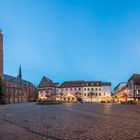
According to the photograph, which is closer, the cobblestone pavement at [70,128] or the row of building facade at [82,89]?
the cobblestone pavement at [70,128]

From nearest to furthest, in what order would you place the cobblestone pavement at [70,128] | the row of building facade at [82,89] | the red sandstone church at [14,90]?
the cobblestone pavement at [70,128]
the red sandstone church at [14,90]
the row of building facade at [82,89]

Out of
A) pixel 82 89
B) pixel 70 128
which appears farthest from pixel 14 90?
pixel 70 128

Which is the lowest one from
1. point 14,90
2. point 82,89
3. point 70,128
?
point 70,128

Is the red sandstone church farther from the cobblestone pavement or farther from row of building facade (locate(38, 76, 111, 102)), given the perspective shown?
the cobblestone pavement

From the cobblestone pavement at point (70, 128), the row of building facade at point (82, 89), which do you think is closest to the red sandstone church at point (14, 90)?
the row of building facade at point (82, 89)

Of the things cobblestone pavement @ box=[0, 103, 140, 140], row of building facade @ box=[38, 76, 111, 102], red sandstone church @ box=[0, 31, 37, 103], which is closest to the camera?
cobblestone pavement @ box=[0, 103, 140, 140]

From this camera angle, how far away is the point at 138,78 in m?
93.1

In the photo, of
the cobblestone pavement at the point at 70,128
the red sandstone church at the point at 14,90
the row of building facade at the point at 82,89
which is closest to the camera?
the cobblestone pavement at the point at 70,128

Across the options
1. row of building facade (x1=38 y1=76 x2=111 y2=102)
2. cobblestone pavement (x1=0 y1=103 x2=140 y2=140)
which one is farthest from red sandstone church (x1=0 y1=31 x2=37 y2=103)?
cobblestone pavement (x1=0 y1=103 x2=140 y2=140)

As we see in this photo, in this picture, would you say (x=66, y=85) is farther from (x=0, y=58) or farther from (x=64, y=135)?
(x=64, y=135)

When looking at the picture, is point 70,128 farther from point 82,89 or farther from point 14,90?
point 82,89

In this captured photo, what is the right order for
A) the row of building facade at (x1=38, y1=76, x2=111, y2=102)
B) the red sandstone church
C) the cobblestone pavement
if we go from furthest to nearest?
the row of building facade at (x1=38, y1=76, x2=111, y2=102) → the red sandstone church → the cobblestone pavement

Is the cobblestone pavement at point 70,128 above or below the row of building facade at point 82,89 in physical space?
below

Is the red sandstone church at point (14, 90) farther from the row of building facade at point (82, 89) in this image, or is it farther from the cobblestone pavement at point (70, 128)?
the cobblestone pavement at point (70, 128)
